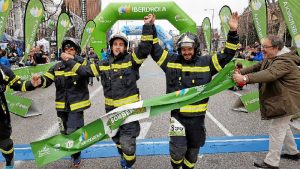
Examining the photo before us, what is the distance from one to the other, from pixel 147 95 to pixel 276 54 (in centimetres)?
783

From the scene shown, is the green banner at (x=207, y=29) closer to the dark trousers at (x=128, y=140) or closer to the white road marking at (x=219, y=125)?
the white road marking at (x=219, y=125)

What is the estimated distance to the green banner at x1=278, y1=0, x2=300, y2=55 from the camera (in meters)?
7.46

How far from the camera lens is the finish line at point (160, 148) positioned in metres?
5.45

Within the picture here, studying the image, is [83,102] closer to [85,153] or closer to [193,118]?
[85,153]

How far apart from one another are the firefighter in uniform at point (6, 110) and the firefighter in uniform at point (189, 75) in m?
1.93

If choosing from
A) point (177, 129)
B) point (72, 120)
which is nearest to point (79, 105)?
point (72, 120)

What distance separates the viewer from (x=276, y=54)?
180 inches

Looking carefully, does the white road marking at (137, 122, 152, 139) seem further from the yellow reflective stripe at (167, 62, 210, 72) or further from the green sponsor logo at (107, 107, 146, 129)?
the yellow reflective stripe at (167, 62, 210, 72)

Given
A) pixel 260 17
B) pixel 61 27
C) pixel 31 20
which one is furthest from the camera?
pixel 61 27

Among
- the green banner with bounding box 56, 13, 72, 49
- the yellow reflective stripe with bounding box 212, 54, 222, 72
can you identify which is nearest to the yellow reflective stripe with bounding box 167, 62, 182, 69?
the yellow reflective stripe with bounding box 212, 54, 222, 72

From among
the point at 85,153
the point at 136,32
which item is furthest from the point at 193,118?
the point at 136,32

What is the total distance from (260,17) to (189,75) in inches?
261

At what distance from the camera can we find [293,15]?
7500mm

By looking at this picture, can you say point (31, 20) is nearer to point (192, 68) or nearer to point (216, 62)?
point (192, 68)
